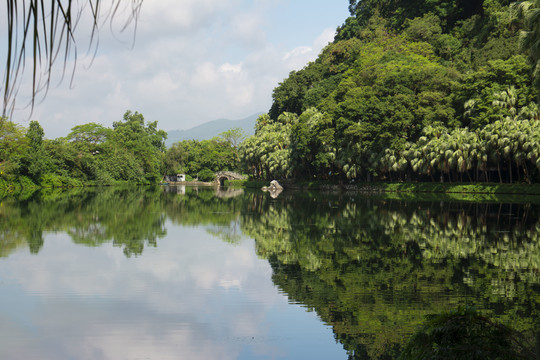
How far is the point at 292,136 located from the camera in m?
78.1

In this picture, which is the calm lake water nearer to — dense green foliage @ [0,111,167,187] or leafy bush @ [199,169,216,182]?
dense green foliage @ [0,111,167,187]

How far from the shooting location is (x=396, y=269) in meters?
14.6

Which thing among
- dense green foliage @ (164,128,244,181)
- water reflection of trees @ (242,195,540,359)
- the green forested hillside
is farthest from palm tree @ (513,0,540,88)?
dense green foliage @ (164,128,244,181)

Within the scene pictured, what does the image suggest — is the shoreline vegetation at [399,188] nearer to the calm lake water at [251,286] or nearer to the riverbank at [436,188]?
the riverbank at [436,188]

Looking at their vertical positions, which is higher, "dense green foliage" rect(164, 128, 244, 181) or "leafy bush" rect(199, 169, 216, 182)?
"dense green foliage" rect(164, 128, 244, 181)

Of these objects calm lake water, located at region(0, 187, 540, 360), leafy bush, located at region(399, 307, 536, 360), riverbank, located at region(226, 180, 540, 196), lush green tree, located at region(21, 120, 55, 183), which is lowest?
riverbank, located at region(226, 180, 540, 196)

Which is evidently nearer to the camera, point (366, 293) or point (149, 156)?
point (366, 293)

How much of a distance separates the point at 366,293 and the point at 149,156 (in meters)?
109

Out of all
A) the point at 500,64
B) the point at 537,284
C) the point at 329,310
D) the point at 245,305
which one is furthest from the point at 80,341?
the point at 500,64

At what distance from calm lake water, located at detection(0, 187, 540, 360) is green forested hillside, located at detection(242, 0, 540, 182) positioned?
60.1 ft

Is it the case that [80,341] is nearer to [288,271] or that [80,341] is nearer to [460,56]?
[288,271]

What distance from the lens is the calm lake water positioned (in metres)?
8.77

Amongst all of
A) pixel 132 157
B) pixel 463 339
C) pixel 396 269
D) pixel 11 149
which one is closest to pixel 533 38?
pixel 396 269

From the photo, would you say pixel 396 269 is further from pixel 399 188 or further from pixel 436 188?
pixel 399 188
